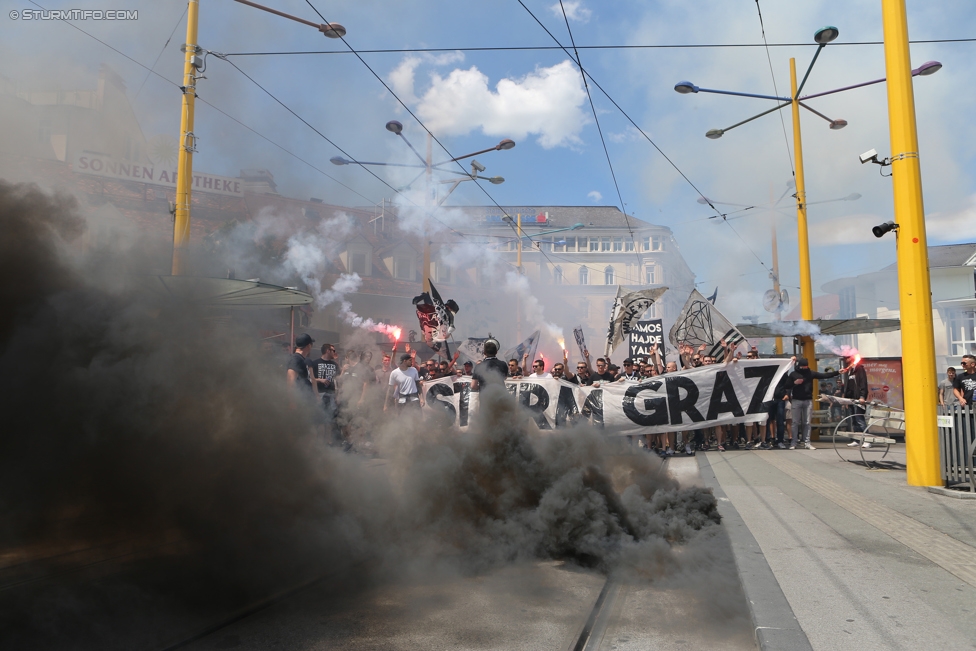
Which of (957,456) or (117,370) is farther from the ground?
(117,370)

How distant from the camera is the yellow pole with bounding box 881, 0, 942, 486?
6.85 meters

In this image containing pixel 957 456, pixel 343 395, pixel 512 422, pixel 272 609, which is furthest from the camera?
pixel 343 395

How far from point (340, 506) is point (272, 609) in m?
0.97

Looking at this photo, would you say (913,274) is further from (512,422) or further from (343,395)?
(343,395)

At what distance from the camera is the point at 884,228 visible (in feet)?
23.0

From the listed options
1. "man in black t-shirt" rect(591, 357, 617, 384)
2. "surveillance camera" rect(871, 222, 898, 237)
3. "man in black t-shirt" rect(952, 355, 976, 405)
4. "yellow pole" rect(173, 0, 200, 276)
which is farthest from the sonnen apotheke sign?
"man in black t-shirt" rect(952, 355, 976, 405)

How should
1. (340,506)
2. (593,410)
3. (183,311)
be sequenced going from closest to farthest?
(183,311)
(340,506)
(593,410)

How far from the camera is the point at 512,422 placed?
4.98m

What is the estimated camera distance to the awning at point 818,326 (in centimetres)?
1200

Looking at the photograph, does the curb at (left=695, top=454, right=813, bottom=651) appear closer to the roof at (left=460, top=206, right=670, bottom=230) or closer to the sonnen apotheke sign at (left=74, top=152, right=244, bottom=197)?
the sonnen apotheke sign at (left=74, top=152, right=244, bottom=197)

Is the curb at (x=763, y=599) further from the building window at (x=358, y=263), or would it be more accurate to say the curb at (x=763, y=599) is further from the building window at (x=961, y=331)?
the building window at (x=358, y=263)

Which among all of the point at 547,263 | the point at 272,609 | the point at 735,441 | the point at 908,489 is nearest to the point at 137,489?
the point at 272,609

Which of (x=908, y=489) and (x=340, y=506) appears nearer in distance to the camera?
(x=340, y=506)

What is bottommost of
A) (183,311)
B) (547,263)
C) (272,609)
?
(272,609)
